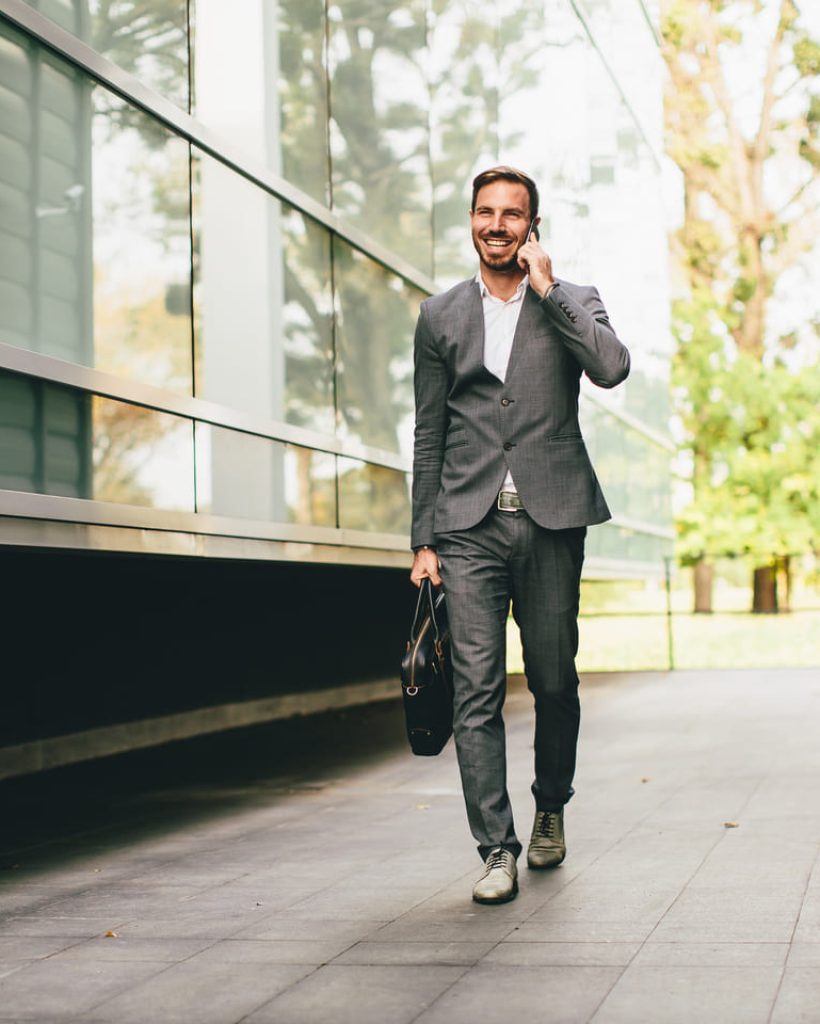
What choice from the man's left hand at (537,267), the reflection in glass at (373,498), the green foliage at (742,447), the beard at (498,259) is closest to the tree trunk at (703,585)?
the green foliage at (742,447)

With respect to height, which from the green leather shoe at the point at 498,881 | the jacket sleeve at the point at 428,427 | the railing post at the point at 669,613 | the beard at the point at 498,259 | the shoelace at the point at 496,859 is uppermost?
the beard at the point at 498,259

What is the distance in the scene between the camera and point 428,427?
5426 millimetres

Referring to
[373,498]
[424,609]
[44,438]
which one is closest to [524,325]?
[424,609]

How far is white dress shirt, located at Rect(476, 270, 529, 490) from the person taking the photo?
533 centimetres

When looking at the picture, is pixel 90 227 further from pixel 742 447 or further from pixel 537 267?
pixel 742 447

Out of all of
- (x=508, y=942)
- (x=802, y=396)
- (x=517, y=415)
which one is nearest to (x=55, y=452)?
(x=517, y=415)

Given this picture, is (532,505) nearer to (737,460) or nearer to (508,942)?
(508,942)

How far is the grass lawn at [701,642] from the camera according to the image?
73.7 ft

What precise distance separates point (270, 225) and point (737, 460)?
110 feet

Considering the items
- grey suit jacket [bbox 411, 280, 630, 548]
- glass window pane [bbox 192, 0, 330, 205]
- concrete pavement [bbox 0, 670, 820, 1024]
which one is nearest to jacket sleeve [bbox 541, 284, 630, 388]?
grey suit jacket [bbox 411, 280, 630, 548]

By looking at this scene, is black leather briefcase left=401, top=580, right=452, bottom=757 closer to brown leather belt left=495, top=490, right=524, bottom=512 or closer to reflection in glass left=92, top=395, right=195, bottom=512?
brown leather belt left=495, top=490, right=524, bottom=512

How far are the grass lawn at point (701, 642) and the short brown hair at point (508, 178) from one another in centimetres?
1508

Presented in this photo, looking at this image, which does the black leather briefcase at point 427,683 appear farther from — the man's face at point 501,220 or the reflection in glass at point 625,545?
the reflection in glass at point 625,545

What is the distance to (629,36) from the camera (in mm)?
23906
